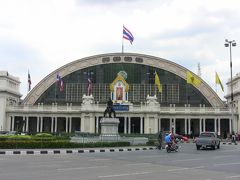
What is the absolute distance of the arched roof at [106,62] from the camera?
358 ft

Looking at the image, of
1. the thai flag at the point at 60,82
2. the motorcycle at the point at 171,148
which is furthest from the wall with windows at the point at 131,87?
the motorcycle at the point at 171,148

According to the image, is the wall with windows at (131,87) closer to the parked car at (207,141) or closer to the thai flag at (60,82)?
the thai flag at (60,82)

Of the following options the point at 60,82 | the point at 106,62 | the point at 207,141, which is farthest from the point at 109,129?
the point at 106,62

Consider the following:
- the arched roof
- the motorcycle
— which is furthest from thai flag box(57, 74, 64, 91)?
the motorcycle

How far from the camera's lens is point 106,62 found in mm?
111688

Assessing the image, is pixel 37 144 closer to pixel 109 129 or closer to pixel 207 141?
pixel 109 129

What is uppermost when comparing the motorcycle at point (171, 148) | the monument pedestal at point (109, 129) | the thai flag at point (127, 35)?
the thai flag at point (127, 35)

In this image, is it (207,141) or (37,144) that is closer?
(37,144)

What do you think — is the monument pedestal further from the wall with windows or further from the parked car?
the wall with windows

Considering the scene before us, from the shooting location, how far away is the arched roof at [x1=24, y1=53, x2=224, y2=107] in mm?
109125

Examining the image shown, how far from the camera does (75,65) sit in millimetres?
111438

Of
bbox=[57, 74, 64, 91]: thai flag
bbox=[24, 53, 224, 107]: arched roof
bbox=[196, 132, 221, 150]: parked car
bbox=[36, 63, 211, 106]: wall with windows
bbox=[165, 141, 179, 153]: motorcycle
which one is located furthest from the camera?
bbox=[24, 53, 224, 107]: arched roof

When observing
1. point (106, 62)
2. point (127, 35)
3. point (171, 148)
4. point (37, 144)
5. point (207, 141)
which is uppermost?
point (127, 35)

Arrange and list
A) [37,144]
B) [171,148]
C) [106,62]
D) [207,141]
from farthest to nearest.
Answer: [106,62] < [207,141] < [37,144] < [171,148]
